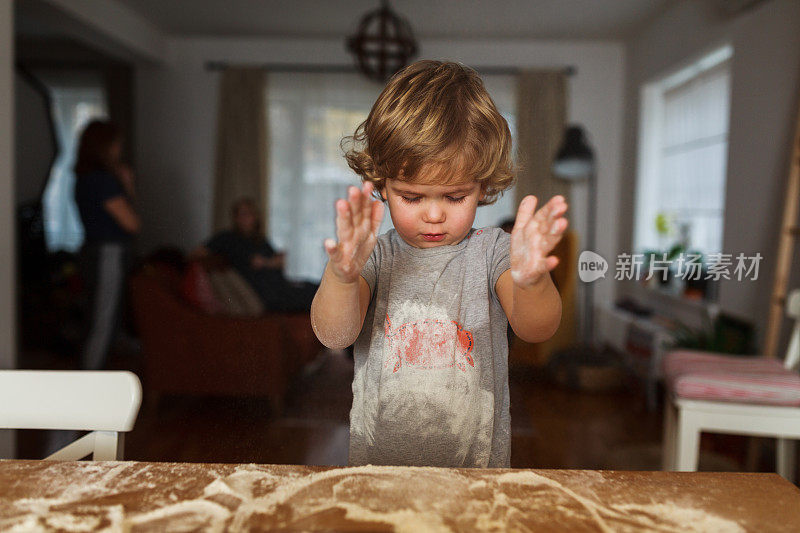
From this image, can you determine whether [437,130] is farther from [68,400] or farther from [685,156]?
[685,156]

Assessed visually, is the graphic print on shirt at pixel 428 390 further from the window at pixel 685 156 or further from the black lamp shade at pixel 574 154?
the window at pixel 685 156

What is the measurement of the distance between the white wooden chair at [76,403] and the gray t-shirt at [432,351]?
12.6 inches

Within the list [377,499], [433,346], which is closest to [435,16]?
[433,346]

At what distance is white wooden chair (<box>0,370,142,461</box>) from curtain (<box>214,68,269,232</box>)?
2.80 m

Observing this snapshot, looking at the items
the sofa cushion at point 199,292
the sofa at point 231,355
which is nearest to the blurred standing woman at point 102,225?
the sofa cushion at point 199,292

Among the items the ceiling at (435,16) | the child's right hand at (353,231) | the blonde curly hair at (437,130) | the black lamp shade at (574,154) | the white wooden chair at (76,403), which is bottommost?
the white wooden chair at (76,403)

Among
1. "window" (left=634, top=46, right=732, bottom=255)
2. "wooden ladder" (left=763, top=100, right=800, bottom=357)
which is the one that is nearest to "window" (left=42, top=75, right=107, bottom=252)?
"window" (left=634, top=46, right=732, bottom=255)

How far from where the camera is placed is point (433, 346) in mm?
683

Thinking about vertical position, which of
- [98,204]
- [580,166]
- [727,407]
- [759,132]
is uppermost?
[759,132]

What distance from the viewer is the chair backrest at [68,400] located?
0.78 meters

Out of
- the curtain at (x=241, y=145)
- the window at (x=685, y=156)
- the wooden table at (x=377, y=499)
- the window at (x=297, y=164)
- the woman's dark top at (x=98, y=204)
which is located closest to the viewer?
the wooden table at (x=377, y=499)

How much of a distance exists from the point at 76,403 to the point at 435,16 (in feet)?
9.60

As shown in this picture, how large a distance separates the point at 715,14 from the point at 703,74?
0.39m

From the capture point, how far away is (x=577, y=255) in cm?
88
